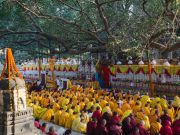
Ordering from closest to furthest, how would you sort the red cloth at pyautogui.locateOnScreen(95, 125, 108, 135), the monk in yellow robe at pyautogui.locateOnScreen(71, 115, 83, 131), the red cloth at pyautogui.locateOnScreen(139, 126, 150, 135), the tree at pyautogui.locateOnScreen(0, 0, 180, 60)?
the red cloth at pyautogui.locateOnScreen(139, 126, 150, 135), the red cloth at pyautogui.locateOnScreen(95, 125, 108, 135), the monk in yellow robe at pyautogui.locateOnScreen(71, 115, 83, 131), the tree at pyautogui.locateOnScreen(0, 0, 180, 60)

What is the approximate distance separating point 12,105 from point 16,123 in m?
0.45

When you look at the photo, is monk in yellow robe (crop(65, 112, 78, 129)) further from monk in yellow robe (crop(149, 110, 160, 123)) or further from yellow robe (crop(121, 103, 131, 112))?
monk in yellow robe (crop(149, 110, 160, 123))

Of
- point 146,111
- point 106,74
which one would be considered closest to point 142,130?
point 146,111

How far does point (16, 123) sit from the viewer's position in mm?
8383

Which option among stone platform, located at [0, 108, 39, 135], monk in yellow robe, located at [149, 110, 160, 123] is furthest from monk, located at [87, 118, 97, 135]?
stone platform, located at [0, 108, 39, 135]

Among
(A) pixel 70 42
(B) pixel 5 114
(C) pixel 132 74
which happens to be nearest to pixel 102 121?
(B) pixel 5 114

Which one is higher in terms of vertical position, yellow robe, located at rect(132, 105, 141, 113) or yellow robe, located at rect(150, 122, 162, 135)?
yellow robe, located at rect(132, 105, 141, 113)

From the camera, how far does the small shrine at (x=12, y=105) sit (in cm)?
832

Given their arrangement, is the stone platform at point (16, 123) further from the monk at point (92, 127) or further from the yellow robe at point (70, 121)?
the yellow robe at point (70, 121)

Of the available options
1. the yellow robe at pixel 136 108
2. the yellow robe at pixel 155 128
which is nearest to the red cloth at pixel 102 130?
the yellow robe at pixel 155 128

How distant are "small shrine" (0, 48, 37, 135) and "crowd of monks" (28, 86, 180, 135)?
9.70 feet

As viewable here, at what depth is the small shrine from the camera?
8.32 meters

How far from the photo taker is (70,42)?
950 inches

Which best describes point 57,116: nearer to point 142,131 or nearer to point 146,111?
point 146,111
